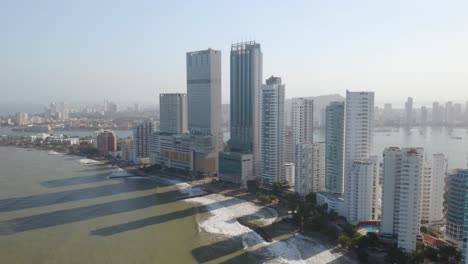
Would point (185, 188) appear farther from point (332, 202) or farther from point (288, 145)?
point (332, 202)

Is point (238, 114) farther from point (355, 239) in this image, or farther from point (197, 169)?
point (355, 239)

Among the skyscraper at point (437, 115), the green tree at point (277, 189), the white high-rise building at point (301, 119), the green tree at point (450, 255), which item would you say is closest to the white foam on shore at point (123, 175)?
the green tree at point (277, 189)

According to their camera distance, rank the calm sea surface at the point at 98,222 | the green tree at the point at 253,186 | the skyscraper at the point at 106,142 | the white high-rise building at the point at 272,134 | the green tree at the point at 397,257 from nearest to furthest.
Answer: the green tree at the point at 397,257 < the calm sea surface at the point at 98,222 < the green tree at the point at 253,186 < the white high-rise building at the point at 272,134 < the skyscraper at the point at 106,142

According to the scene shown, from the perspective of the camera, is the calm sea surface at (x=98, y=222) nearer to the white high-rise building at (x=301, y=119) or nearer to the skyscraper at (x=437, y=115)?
the white high-rise building at (x=301, y=119)

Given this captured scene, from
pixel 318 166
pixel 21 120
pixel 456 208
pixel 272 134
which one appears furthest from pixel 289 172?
pixel 21 120

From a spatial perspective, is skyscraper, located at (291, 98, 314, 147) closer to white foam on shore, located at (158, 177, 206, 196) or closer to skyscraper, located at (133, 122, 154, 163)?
white foam on shore, located at (158, 177, 206, 196)

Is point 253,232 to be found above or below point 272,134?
below
